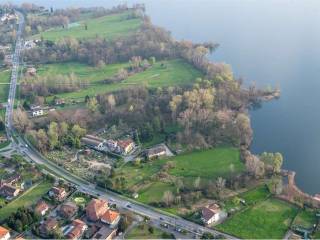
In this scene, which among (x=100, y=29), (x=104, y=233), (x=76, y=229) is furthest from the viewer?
(x=100, y=29)

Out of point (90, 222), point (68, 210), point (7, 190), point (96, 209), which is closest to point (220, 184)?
point (96, 209)

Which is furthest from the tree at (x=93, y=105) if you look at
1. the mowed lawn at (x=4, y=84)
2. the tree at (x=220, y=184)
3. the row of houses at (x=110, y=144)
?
the tree at (x=220, y=184)

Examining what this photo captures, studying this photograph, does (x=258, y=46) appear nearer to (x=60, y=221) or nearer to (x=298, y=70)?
(x=298, y=70)

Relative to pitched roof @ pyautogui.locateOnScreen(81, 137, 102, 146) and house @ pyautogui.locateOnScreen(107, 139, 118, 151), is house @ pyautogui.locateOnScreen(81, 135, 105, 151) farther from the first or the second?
house @ pyautogui.locateOnScreen(107, 139, 118, 151)

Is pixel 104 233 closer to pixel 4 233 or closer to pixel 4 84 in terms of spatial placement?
pixel 4 233

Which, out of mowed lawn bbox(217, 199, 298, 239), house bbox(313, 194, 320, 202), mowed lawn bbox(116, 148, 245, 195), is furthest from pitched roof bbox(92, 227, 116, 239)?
house bbox(313, 194, 320, 202)

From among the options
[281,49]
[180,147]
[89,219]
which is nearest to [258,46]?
[281,49]
